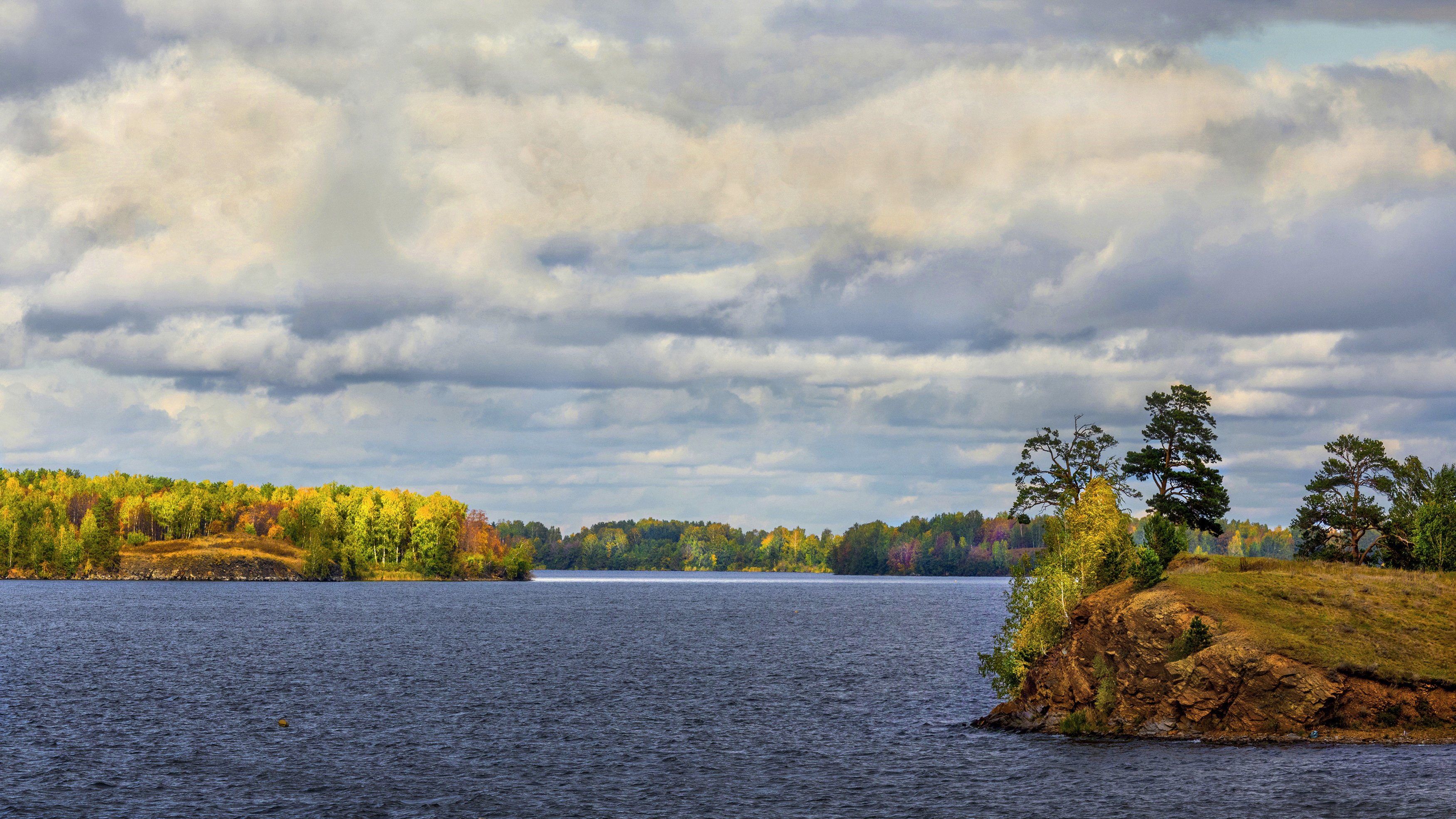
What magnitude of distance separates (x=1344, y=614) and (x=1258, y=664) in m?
10.7

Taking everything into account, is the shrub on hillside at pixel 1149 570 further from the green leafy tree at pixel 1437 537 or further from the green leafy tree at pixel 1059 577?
the green leafy tree at pixel 1437 537

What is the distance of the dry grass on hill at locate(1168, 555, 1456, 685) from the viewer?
57.8 m

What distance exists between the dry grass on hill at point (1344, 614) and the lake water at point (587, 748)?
6.34 meters

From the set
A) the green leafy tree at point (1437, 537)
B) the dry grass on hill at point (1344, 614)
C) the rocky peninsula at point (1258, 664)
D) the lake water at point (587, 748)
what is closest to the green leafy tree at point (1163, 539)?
the dry grass on hill at point (1344, 614)

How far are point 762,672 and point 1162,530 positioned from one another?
39320 millimetres

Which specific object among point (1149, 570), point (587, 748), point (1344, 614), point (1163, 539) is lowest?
point (587, 748)

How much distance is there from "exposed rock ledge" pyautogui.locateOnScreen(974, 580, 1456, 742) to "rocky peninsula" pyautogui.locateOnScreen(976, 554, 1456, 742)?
7 centimetres

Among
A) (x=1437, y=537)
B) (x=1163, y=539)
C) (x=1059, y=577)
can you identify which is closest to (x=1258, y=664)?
(x=1059, y=577)

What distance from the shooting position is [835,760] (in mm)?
56719

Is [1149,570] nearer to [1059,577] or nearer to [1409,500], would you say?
[1059,577]

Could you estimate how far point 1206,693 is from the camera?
58.6 meters

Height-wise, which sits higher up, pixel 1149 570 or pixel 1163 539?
pixel 1163 539

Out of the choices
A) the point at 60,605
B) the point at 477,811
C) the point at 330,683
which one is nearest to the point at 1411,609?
the point at 477,811

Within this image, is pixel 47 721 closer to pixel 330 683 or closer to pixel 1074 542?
pixel 330 683
